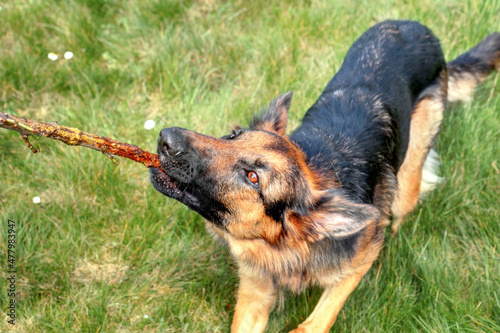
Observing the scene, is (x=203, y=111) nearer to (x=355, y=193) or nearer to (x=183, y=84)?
(x=183, y=84)

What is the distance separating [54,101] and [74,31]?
1.01 metres

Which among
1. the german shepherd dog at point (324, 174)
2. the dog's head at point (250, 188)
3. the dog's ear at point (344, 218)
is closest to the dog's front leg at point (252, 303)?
the german shepherd dog at point (324, 174)

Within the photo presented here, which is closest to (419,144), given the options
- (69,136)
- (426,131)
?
(426,131)

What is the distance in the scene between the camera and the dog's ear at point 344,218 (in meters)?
2.60

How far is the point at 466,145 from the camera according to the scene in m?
4.61

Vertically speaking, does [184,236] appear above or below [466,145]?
below

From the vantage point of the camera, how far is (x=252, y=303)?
341 centimetres

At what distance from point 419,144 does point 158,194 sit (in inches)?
103

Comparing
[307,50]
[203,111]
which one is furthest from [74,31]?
[307,50]

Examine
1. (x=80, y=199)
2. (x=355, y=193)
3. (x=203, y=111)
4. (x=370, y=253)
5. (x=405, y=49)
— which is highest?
(x=405, y=49)

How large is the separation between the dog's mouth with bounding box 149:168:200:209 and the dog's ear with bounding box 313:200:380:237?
0.81m

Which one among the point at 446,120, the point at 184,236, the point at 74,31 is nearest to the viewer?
the point at 184,236

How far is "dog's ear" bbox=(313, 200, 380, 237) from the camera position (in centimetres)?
260

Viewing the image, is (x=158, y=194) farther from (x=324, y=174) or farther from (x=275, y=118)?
(x=324, y=174)
